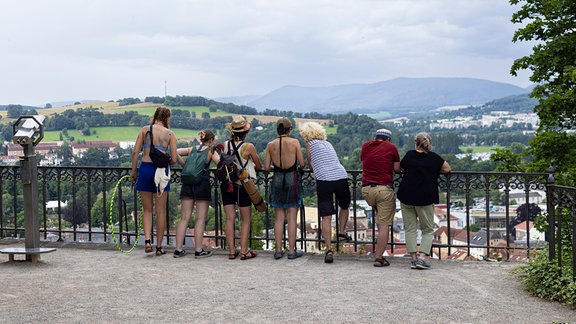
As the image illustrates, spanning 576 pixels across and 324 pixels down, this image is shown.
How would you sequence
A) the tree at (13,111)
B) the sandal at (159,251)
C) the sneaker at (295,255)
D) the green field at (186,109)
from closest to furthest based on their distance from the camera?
the sneaker at (295,255), the sandal at (159,251), the tree at (13,111), the green field at (186,109)

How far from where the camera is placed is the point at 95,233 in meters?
11.1

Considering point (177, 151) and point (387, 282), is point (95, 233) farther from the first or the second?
point (387, 282)

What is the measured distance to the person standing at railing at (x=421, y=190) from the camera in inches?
343

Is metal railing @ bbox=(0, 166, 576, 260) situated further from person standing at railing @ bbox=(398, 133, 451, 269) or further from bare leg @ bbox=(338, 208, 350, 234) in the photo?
person standing at railing @ bbox=(398, 133, 451, 269)

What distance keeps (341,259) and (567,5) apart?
17179mm

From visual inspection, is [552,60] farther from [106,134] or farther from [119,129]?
[119,129]

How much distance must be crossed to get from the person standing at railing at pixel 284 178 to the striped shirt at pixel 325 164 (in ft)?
0.62

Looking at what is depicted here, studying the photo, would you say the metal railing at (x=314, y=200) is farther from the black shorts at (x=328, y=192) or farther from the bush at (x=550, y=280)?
the black shorts at (x=328, y=192)

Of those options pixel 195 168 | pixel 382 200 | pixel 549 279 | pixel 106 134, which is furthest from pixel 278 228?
pixel 106 134

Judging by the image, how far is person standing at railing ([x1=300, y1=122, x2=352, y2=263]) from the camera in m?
9.12

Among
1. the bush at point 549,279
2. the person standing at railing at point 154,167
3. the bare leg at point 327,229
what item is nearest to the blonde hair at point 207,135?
the person standing at railing at point 154,167

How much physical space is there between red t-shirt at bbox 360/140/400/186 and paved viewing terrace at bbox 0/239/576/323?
115cm

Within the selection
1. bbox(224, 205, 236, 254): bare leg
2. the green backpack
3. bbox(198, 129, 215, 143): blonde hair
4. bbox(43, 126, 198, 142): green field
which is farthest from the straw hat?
bbox(43, 126, 198, 142): green field

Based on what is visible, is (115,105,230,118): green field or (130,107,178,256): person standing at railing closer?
(130,107,178,256): person standing at railing
